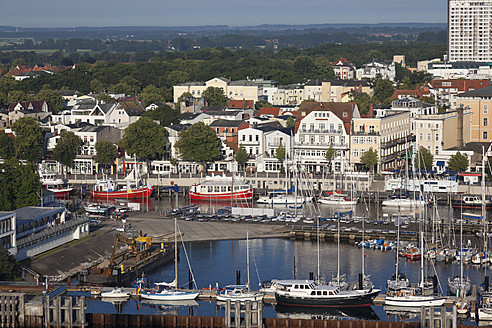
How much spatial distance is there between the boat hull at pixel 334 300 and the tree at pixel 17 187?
14079 mm

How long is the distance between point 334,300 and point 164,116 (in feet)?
119

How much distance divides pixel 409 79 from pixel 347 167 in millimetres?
41716

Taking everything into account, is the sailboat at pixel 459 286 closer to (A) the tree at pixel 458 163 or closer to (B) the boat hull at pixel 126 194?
(A) the tree at pixel 458 163

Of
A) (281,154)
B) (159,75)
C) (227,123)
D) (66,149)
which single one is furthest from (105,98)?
(159,75)

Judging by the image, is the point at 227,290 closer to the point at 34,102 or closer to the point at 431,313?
the point at 431,313

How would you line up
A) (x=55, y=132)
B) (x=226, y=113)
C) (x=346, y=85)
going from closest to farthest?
(x=55, y=132) → (x=226, y=113) → (x=346, y=85)

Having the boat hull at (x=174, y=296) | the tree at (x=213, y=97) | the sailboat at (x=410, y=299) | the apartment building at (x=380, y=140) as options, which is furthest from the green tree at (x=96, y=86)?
the sailboat at (x=410, y=299)

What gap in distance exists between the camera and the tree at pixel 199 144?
5678cm

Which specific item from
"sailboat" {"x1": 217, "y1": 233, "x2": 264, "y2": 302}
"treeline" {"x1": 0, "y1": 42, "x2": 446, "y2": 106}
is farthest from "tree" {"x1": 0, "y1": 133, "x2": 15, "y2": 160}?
"sailboat" {"x1": 217, "y1": 233, "x2": 264, "y2": 302}

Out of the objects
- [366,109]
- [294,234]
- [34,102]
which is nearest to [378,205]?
[294,234]

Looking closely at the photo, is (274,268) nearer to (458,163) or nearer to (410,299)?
(410,299)

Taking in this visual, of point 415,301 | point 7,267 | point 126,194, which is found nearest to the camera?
point 415,301

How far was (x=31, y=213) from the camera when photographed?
38.2m

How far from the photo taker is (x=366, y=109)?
2724 inches
